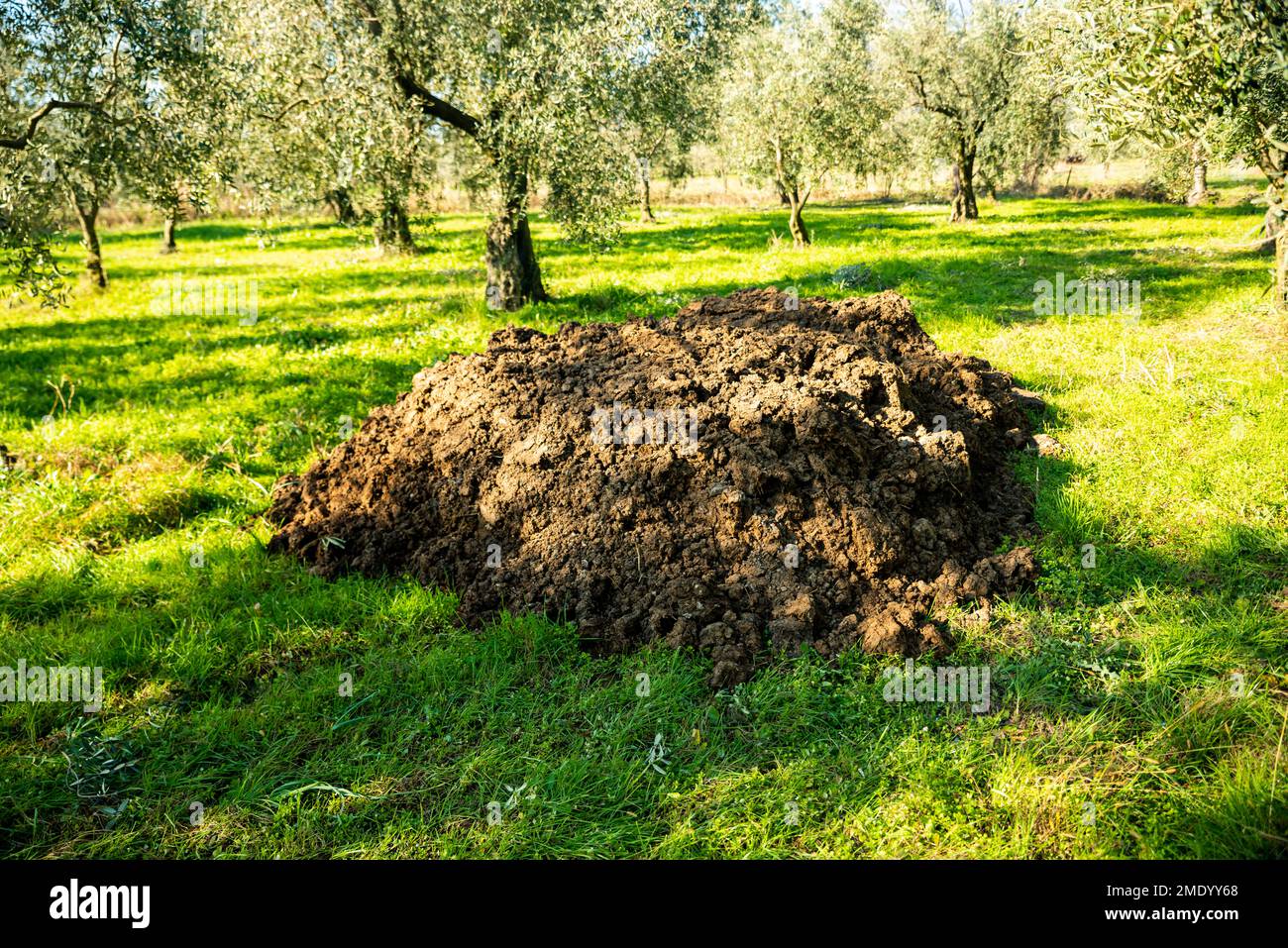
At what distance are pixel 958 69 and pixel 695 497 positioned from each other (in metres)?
31.7

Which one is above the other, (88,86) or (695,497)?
(88,86)

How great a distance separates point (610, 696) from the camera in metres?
4.69

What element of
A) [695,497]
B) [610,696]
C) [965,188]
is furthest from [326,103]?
[965,188]

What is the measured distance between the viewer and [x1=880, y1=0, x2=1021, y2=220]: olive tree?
2858 centimetres

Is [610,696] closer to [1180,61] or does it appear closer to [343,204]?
[1180,61]

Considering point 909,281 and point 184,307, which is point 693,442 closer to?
point 909,281

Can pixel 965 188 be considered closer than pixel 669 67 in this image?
No

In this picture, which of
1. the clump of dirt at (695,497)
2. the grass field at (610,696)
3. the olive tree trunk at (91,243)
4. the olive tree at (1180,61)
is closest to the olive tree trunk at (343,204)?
the grass field at (610,696)

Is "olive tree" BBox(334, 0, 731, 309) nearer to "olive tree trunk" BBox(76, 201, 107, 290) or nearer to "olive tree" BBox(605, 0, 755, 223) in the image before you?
"olive tree" BBox(605, 0, 755, 223)

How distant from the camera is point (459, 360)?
26.7 ft

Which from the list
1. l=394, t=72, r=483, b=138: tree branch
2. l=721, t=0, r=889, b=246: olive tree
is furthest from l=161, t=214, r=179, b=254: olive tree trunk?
l=721, t=0, r=889, b=246: olive tree

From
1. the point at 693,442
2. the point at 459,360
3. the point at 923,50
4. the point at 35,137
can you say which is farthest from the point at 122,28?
the point at 923,50

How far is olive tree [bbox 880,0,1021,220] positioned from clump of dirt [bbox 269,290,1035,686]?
89.5 ft

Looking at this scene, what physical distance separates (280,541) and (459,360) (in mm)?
2822
